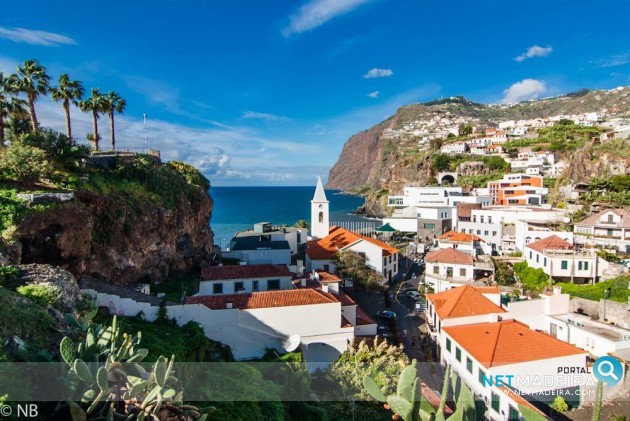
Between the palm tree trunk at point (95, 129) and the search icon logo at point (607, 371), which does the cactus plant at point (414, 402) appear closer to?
the search icon logo at point (607, 371)

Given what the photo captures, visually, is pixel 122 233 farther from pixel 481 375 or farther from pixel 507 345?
pixel 507 345

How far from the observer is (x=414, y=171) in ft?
320

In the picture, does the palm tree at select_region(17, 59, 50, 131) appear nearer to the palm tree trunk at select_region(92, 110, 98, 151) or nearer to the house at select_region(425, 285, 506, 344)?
the palm tree trunk at select_region(92, 110, 98, 151)

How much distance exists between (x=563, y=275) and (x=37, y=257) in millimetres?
38159

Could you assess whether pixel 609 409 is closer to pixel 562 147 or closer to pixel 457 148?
pixel 562 147

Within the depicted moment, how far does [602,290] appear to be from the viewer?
2662 centimetres

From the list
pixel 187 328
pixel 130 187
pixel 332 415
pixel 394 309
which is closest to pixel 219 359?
pixel 187 328

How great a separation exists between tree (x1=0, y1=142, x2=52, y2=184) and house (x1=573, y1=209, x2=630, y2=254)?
149 ft

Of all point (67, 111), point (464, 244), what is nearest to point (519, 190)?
point (464, 244)

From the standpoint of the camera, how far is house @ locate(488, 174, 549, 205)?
56250 millimetres

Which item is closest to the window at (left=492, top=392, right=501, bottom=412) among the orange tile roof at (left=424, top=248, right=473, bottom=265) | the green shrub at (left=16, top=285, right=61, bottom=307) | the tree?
the orange tile roof at (left=424, top=248, right=473, bottom=265)

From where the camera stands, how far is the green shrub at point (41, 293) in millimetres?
10039

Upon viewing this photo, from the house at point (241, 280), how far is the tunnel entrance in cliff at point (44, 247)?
333 inches

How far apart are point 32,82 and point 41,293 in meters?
22.1
